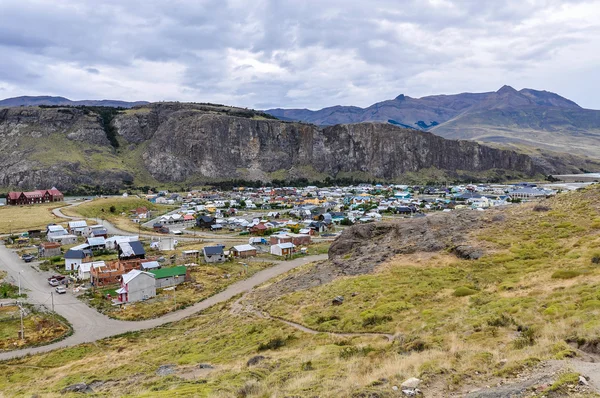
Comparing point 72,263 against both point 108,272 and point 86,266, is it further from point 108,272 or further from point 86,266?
point 108,272

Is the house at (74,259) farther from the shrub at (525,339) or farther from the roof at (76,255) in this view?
the shrub at (525,339)

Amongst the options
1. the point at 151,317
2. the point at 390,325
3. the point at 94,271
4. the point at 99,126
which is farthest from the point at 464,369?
the point at 99,126

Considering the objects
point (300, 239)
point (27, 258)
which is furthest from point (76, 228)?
point (300, 239)

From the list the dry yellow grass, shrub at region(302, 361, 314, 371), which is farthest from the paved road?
the dry yellow grass

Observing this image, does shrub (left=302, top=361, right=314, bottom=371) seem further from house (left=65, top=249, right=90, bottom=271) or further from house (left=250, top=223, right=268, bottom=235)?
house (left=250, top=223, right=268, bottom=235)

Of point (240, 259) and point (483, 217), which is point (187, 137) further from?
point (483, 217)

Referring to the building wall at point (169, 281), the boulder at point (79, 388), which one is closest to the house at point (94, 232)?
the building wall at point (169, 281)
